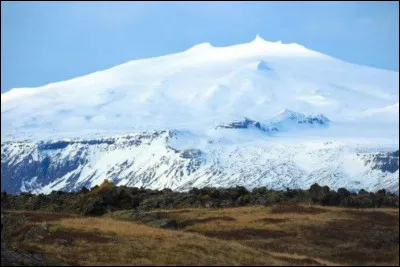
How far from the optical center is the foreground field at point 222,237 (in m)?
47.1

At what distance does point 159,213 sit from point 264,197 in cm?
1999

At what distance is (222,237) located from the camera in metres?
64.1

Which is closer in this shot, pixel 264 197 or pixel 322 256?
pixel 322 256

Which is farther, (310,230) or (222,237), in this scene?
(222,237)

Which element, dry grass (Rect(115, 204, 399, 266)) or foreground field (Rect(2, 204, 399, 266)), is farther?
dry grass (Rect(115, 204, 399, 266))

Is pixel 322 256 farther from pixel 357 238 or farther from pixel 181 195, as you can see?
pixel 181 195

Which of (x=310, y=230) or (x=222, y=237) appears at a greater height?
(x=310, y=230)

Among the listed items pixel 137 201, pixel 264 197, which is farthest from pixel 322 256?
pixel 137 201

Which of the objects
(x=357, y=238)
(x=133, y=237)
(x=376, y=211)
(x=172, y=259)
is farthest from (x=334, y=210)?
(x=172, y=259)

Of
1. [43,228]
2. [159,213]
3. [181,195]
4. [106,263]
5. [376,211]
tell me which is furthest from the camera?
[181,195]

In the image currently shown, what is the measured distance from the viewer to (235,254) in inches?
1890

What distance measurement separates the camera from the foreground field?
47.1 metres

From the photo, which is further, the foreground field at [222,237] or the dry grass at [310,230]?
the dry grass at [310,230]

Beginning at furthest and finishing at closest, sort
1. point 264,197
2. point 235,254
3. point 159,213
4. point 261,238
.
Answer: point 264,197 < point 159,213 < point 261,238 < point 235,254
